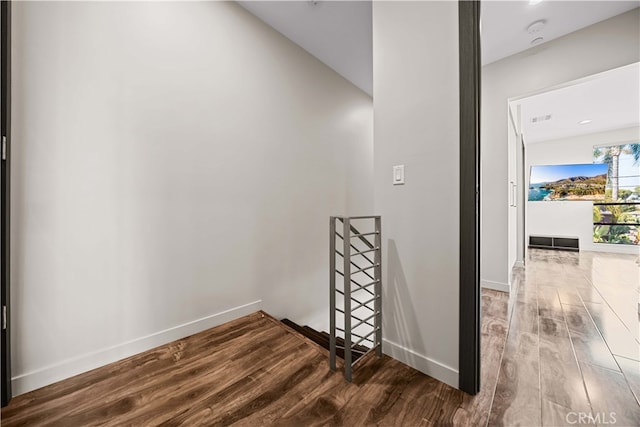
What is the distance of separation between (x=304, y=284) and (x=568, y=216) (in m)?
6.63

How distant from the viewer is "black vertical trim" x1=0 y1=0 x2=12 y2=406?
121 centimetres

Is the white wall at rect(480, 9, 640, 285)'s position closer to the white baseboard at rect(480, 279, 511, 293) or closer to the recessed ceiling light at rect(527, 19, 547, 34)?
the white baseboard at rect(480, 279, 511, 293)

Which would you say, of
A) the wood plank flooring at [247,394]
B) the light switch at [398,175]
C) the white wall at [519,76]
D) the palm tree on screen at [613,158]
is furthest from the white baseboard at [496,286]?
the palm tree on screen at [613,158]

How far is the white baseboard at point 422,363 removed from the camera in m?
1.36

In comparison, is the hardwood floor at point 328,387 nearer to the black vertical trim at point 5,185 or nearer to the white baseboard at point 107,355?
the white baseboard at point 107,355

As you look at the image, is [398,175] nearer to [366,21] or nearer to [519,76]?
[366,21]

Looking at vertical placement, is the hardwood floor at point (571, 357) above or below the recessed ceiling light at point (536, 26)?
below

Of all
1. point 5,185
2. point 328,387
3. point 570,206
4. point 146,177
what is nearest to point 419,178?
point 328,387

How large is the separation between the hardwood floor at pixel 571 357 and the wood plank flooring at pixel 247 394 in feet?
0.41

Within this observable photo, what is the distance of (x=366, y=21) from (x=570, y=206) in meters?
6.52

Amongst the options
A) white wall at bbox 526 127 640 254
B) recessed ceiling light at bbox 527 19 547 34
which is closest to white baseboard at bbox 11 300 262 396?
recessed ceiling light at bbox 527 19 547 34

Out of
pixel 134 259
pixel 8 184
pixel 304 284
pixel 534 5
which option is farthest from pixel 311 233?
pixel 534 5

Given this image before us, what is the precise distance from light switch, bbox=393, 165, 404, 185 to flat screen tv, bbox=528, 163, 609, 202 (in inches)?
266

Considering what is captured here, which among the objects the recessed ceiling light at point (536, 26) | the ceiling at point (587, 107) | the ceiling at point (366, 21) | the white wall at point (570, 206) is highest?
the ceiling at point (366, 21)
